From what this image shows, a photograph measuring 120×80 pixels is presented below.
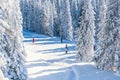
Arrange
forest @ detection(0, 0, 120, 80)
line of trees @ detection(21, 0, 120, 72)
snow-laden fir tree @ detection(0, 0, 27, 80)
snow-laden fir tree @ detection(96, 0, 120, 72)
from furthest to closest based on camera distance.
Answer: line of trees @ detection(21, 0, 120, 72)
snow-laden fir tree @ detection(96, 0, 120, 72)
forest @ detection(0, 0, 120, 80)
snow-laden fir tree @ detection(0, 0, 27, 80)

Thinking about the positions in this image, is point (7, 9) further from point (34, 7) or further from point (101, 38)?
point (34, 7)

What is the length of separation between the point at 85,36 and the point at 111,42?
2079 centimetres

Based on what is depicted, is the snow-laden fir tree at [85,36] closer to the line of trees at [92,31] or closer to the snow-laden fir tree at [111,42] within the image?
the line of trees at [92,31]

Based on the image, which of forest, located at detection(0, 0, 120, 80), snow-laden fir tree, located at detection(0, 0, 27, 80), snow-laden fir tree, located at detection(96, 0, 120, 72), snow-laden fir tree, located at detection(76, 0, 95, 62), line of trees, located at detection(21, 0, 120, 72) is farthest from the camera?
snow-laden fir tree, located at detection(76, 0, 95, 62)

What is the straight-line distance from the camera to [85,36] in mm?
48094

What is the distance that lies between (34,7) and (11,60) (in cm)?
10725

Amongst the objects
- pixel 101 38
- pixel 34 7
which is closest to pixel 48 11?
pixel 34 7

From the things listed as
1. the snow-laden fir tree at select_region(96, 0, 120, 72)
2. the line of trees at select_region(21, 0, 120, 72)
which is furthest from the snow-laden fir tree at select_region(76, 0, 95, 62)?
the snow-laden fir tree at select_region(96, 0, 120, 72)

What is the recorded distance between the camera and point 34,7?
121250 millimetres

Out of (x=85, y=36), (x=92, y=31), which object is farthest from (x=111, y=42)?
(x=92, y=31)

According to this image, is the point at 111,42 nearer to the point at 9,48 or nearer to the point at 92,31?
the point at 9,48

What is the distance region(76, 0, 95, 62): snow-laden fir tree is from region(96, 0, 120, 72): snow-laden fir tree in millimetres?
17908

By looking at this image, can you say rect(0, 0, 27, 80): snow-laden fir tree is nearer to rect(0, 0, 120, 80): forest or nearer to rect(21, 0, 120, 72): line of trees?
rect(0, 0, 120, 80): forest

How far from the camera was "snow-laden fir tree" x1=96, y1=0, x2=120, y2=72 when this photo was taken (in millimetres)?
26484
